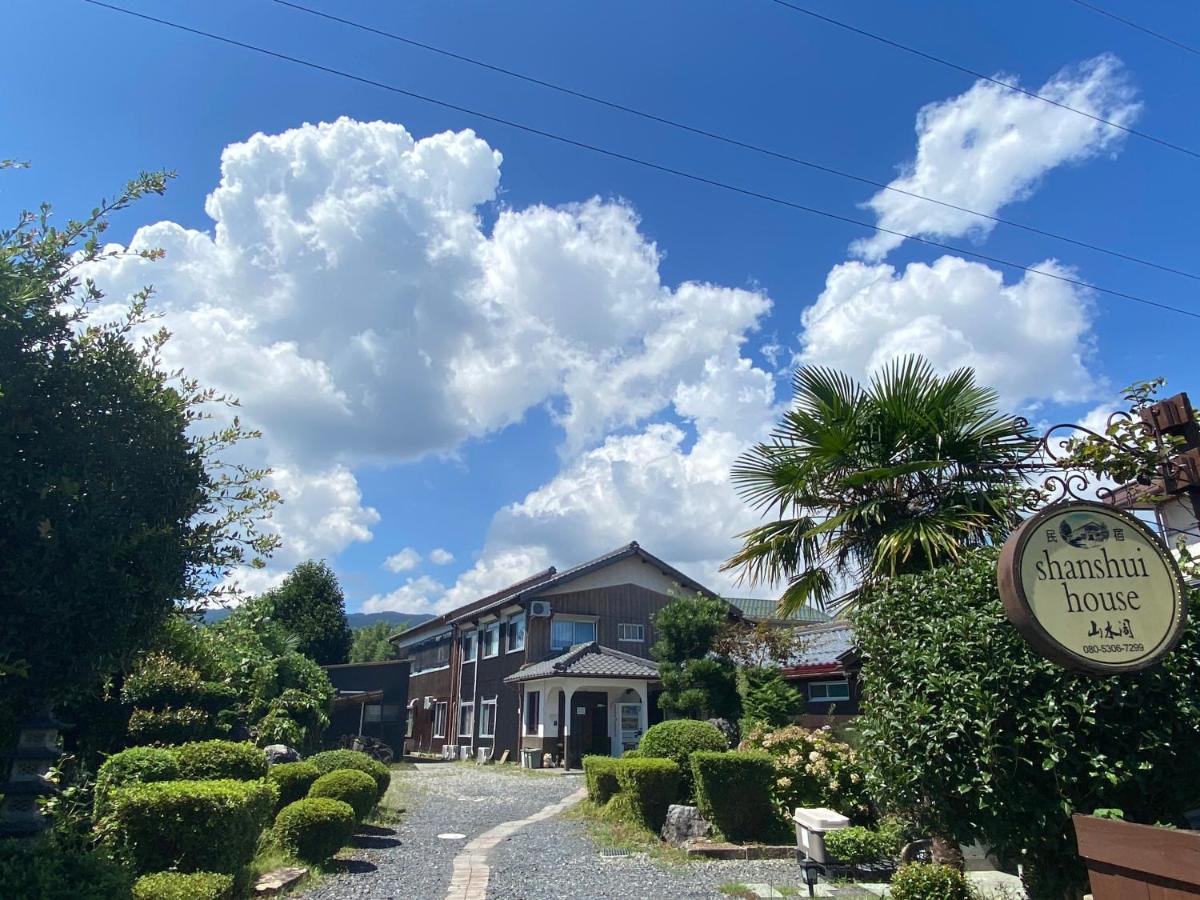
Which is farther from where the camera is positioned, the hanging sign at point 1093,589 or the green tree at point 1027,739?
the green tree at point 1027,739

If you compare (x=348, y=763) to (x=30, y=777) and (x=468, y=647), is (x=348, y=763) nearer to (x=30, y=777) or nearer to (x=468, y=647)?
(x=30, y=777)

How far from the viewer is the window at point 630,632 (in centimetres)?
2991

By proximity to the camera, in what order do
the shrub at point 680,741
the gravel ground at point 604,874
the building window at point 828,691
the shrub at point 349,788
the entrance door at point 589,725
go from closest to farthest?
the gravel ground at point 604,874
the shrub at point 349,788
the shrub at point 680,741
the building window at point 828,691
the entrance door at point 589,725

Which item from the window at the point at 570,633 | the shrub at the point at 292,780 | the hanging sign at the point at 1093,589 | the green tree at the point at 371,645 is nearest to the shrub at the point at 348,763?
the shrub at the point at 292,780

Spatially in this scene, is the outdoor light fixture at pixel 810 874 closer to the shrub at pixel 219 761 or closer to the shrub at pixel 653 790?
the shrub at pixel 653 790

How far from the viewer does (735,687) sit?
19.6m

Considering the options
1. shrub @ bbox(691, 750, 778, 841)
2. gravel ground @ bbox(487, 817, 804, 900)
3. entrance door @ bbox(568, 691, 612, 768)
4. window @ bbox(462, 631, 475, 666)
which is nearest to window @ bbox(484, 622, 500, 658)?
window @ bbox(462, 631, 475, 666)

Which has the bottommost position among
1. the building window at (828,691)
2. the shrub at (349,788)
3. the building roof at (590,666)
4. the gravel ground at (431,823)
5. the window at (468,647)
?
the gravel ground at (431,823)

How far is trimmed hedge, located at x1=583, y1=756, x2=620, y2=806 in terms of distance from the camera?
46.6 ft

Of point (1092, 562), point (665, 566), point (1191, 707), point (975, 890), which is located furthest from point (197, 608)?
point (665, 566)

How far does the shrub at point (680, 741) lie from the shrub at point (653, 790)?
62 cm

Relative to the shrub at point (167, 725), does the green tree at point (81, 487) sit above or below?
above

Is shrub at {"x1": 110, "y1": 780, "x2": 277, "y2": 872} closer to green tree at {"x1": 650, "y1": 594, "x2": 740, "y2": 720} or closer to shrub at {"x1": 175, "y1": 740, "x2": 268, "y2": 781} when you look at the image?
shrub at {"x1": 175, "y1": 740, "x2": 268, "y2": 781}

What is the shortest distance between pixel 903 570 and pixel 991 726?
2751 mm
